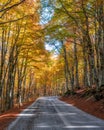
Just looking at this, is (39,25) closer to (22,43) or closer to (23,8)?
(22,43)

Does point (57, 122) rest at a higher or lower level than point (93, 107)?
lower

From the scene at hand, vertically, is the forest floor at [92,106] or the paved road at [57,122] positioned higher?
the forest floor at [92,106]

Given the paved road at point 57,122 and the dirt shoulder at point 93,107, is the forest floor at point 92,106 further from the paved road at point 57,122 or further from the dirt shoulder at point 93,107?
the paved road at point 57,122

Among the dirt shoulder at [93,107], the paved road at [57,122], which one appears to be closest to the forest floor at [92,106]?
the dirt shoulder at [93,107]

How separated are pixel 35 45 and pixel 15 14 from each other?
10038 mm

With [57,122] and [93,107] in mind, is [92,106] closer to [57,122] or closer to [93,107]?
[93,107]

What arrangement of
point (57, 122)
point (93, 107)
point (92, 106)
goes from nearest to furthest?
point (57, 122), point (93, 107), point (92, 106)

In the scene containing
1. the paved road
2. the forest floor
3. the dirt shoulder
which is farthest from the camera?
the forest floor

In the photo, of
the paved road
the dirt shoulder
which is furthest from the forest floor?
the paved road

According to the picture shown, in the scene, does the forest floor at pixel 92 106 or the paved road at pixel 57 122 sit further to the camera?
the forest floor at pixel 92 106

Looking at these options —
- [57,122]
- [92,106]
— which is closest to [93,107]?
[92,106]

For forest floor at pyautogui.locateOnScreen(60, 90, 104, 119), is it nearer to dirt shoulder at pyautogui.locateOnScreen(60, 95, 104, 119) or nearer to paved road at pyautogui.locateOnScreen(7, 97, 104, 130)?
dirt shoulder at pyautogui.locateOnScreen(60, 95, 104, 119)

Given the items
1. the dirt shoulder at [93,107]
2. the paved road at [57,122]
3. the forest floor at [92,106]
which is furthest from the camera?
the forest floor at [92,106]

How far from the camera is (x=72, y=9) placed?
78.0ft
